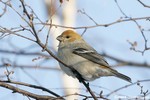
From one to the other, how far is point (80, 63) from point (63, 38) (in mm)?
654

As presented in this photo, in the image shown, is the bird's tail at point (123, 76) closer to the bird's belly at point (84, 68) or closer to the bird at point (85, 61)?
the bird at point (85, 61)

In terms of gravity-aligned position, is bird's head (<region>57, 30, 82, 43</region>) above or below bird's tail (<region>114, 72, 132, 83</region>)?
above

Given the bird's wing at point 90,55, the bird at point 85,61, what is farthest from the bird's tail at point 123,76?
the bird's wing at point 90,55

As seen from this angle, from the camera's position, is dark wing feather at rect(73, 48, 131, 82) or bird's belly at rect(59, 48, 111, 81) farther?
dark wing feather at rect(73, 48, 131, 82)

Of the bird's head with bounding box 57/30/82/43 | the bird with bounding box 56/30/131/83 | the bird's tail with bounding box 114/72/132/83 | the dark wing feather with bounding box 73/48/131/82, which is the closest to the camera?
the bird's tail with bounding box 114/72/132/83

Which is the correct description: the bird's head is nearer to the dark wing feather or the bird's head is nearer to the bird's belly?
the dark wing feather

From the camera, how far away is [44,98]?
177 inches

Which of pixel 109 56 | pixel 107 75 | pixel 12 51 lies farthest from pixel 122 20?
pixel 12 51

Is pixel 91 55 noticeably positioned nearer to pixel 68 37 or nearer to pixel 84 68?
pixel 84 68

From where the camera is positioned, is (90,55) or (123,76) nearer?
(123,76)

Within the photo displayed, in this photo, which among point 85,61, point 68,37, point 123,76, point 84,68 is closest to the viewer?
point 123,76

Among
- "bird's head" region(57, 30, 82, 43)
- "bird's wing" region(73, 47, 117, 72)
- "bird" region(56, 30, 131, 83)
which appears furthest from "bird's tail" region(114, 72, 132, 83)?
"bird's head" region(57, 30, 82, 43)

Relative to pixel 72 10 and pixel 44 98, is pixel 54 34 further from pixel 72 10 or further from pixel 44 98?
pixel 44 98

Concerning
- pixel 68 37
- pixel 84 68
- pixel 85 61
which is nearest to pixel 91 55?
pixel 85 61
